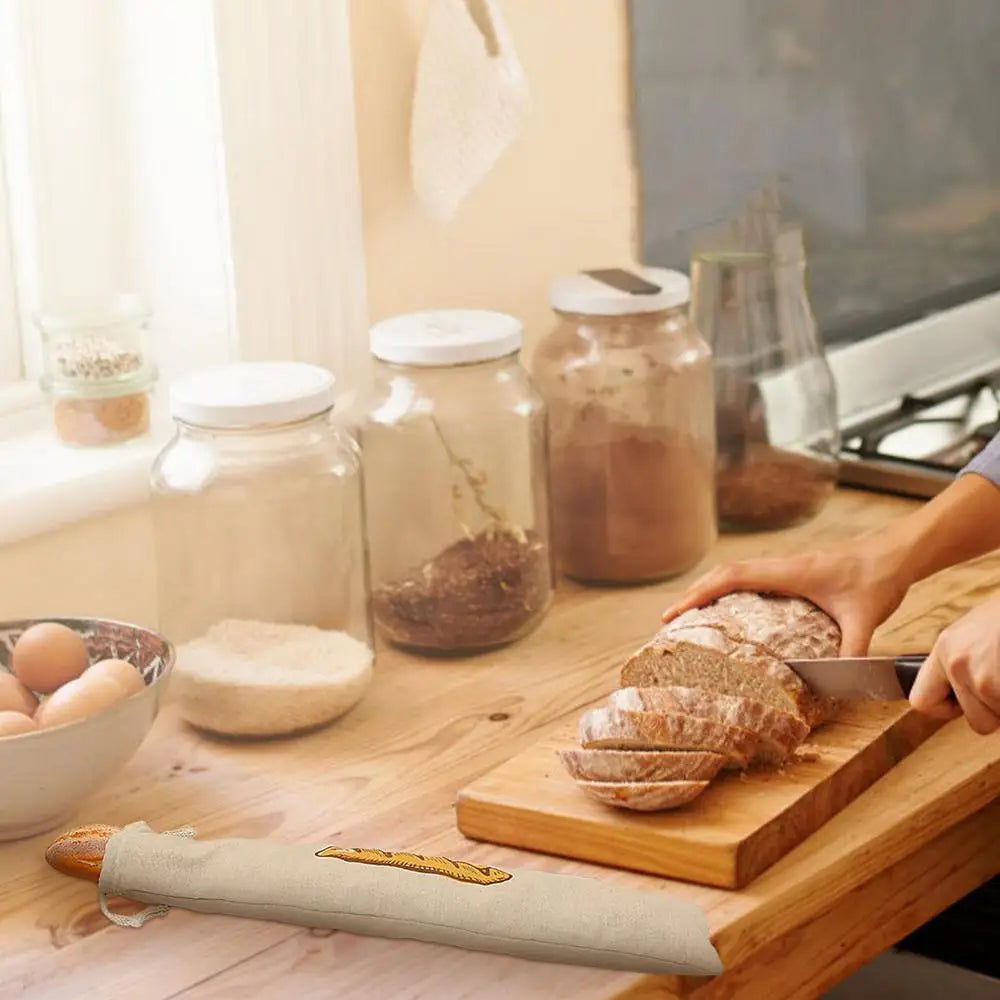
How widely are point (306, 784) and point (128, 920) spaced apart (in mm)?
222

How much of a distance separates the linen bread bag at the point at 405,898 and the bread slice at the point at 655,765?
101 millimetres

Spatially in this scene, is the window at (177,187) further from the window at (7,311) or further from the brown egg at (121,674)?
the brown egg at (121,674)

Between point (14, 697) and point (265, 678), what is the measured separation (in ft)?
0.71

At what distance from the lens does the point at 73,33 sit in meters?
1.65

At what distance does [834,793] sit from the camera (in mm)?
1301

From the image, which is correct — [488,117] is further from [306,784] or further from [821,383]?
[306,784]

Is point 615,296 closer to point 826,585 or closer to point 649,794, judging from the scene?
point 826,585

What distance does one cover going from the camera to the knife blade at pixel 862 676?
1.35 m

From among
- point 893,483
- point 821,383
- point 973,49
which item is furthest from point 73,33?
point 973,49

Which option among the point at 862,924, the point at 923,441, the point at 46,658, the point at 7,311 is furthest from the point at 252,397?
the point at 923,441

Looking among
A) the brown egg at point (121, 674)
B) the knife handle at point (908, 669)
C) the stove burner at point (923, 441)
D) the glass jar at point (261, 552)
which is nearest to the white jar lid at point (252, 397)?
the glass jar at point (261, 552)

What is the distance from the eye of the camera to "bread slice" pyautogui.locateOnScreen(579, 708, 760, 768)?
127 centimetres

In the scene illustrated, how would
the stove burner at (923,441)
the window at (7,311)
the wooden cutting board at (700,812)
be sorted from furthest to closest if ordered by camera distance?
1. the stove burner at (923,441)
2. the window at (7,311)
3. the wooden cutting board at (700,812)

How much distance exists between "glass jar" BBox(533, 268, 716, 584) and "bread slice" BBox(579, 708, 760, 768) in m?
0.48
